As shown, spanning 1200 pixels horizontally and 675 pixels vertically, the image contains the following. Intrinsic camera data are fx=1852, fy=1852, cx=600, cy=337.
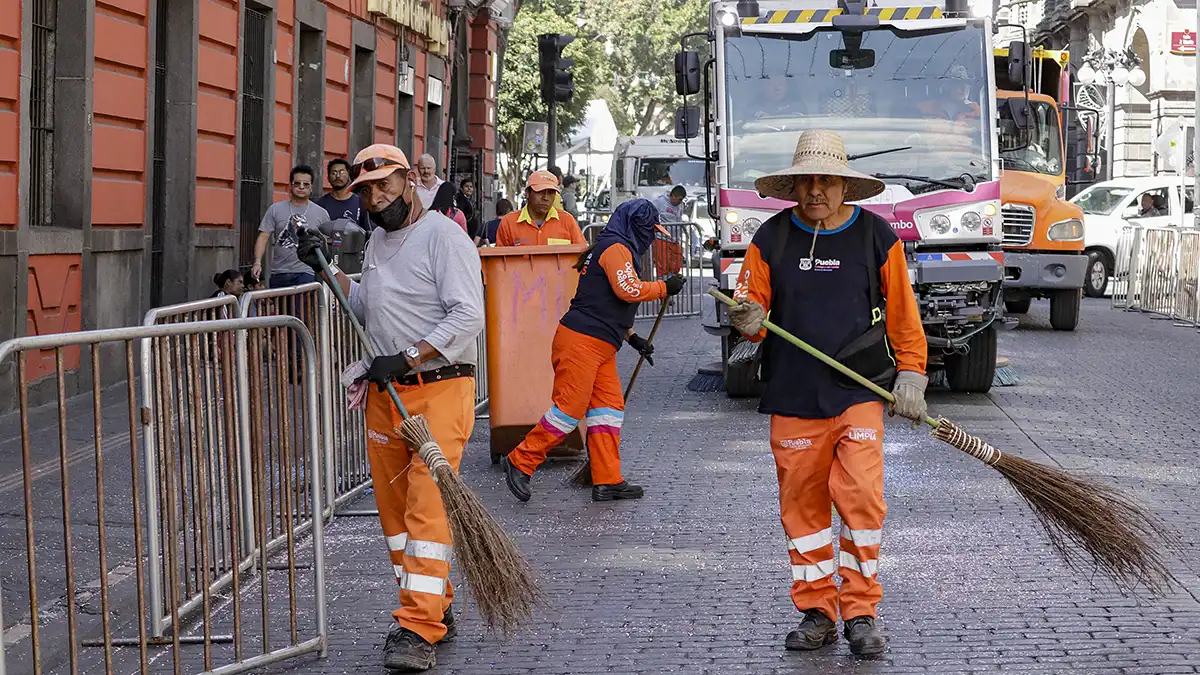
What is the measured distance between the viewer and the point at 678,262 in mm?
23000

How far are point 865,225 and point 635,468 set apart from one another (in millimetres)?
4085

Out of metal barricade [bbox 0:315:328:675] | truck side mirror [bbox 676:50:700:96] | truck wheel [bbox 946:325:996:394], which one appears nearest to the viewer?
metal barricade [bbox 0:315:328:675]

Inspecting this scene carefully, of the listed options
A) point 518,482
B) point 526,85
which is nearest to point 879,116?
point 518,482

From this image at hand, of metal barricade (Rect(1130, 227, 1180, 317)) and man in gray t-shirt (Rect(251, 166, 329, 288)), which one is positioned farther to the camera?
metal barricade (Rect(1130, 227, 1180, 317))

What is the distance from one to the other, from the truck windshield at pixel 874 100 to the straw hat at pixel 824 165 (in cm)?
653

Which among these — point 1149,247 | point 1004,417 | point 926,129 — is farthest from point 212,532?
point 1149,247

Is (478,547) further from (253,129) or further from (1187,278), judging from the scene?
(1187,278)

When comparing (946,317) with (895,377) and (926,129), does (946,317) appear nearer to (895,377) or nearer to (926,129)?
(926,129)

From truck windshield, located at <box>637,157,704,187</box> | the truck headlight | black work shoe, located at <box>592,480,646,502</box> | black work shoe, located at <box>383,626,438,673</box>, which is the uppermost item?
truck windshield, located at <box>637,157,704,187</box>

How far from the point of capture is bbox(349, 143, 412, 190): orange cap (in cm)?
593

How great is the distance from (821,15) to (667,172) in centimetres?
2853

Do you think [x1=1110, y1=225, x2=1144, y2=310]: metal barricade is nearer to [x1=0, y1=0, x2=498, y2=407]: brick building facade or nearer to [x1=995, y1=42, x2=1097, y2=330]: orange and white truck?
[x1=995, y1=42, x2=1097, y2=330]: orange and white truck

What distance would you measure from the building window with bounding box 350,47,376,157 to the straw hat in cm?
1672

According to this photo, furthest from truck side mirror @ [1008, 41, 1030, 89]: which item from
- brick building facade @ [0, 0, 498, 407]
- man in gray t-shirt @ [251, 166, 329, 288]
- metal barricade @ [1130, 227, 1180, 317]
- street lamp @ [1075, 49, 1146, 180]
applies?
street lamp @ [1075, 49, 1146, 180]
